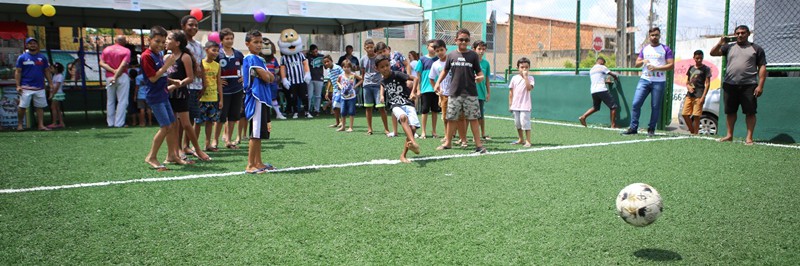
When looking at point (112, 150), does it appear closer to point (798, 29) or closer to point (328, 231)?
point (328, 231)

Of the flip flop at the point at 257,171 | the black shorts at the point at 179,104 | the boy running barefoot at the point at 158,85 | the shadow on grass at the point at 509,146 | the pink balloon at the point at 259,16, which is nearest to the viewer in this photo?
the flip flop at the point at 257,171

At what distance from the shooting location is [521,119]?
8969 millimetres

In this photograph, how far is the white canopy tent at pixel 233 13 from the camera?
42.0ft

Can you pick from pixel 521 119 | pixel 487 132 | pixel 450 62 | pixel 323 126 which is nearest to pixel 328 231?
pixel 450 62

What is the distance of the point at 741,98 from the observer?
9.07 m

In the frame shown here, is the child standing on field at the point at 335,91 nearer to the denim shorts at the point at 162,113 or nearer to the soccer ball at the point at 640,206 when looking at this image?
the denim shorts at the point at 162,113

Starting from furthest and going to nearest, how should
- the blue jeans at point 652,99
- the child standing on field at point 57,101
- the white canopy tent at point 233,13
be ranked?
the white canopy tent at point 233,13
the child standing on field at point 57,101
the blue jeans at point 652,99

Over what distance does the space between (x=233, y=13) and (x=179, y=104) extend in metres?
7.26

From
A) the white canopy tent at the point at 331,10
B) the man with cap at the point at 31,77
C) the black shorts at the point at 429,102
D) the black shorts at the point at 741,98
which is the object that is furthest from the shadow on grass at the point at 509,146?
the man with cap at the point at 31,77

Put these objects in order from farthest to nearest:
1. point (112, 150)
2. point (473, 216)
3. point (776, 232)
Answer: point (112, 150) < point (473, 216) < point (776, 232)

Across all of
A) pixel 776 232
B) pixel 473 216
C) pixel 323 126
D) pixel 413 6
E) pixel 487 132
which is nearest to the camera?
pixel 776 232

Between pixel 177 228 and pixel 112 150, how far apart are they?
5080 mm

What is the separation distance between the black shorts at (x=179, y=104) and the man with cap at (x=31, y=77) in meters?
6.10

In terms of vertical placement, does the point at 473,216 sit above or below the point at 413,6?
below
